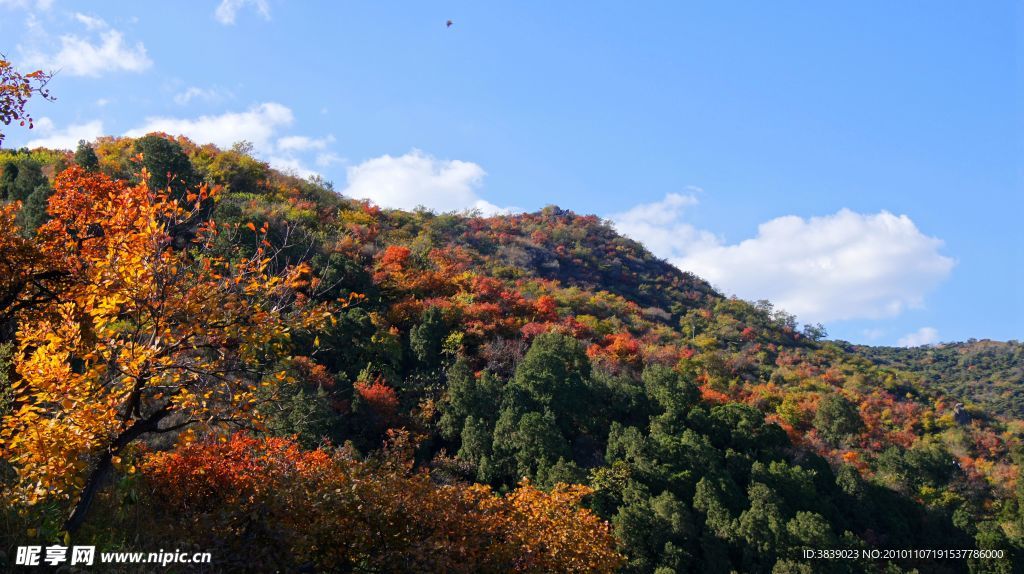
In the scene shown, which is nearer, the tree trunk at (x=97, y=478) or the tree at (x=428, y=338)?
the tree trunk at (x=97, y=478)

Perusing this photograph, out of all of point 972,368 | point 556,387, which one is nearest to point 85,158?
point 556,387

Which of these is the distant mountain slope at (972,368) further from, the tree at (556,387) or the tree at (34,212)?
the tree at (34,212)

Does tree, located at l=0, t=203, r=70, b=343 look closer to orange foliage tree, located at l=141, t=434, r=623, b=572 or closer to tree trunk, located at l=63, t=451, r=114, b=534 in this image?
tree trunk, located at l=63, t=451, r=114, b=534

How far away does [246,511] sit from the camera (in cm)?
865

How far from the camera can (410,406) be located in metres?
29.4

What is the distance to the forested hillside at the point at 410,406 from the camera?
26.5 ft

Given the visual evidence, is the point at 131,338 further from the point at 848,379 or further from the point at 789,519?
the point at 848,379

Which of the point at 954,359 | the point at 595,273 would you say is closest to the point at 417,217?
the point at 595,273

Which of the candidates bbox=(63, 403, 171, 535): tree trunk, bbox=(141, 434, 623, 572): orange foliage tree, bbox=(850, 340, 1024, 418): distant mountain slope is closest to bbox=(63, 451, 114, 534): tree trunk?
bbox=(63, 403, 171, 535): tree trunk

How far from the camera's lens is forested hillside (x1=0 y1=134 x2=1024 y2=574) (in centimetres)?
809

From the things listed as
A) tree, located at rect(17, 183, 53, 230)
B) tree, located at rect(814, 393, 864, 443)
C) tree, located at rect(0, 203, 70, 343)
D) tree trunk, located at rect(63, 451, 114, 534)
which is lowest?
tree trunk, located at rect(63, 451, 114, 534)

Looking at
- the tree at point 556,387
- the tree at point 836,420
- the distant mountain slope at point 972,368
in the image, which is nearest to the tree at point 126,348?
the tree at point 556,387

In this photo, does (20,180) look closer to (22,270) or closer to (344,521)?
(22,270)

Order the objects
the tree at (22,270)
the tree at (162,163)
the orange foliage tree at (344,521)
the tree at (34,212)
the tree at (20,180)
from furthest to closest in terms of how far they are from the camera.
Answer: the tree at (162,163) < the tree at (20,180) < the tree at (34,212) < the tree at (22,270) < the orange foliage tree at (344,521)
